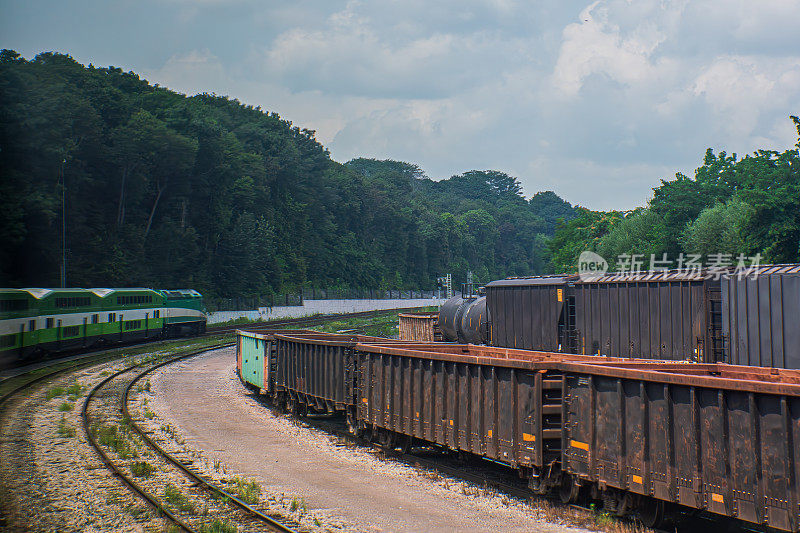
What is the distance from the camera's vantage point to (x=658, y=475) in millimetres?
9531

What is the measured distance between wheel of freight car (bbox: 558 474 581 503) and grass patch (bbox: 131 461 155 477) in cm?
867

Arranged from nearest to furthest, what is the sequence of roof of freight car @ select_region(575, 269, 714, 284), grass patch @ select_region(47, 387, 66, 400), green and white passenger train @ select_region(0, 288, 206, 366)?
roof of freight car @ select_region(575, 269, 714, 284), grass patch @ select_region(47, 387, 66, 400), green and white passenger train @ select_region(0, 288, 206, 366)

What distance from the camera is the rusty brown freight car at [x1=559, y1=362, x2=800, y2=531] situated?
26.6ft

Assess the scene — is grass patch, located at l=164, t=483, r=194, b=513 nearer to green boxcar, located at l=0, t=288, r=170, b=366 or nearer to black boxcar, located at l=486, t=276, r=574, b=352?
black boxcar, located at l=486, t=276, r=574, b=352

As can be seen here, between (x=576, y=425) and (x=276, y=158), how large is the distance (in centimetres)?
9141

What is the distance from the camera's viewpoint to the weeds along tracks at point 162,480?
11.3 metres

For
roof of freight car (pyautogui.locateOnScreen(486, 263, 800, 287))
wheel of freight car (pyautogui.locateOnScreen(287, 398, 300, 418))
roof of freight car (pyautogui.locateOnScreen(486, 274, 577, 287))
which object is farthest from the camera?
roof of freight car (pyautogui.locateOnScreen(486, 274, 577, 287))

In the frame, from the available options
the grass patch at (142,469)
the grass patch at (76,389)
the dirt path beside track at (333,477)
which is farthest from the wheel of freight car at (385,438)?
the grass patch at (76,389)

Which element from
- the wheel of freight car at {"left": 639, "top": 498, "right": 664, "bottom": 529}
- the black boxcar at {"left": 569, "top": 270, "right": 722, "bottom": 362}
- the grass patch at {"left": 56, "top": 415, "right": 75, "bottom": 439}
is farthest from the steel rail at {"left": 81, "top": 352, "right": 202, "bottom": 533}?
the black boxcar at {"left": 569, "top": 270, "right": 722, "bottom": 362}

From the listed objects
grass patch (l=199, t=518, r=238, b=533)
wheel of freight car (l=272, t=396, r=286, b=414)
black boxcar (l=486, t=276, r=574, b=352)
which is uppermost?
black boxcar (l=486, t=276, r=574, b=352)

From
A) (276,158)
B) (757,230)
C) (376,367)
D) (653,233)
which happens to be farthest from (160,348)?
(276,158)

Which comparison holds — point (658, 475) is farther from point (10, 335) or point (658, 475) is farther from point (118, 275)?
point (118, 275)

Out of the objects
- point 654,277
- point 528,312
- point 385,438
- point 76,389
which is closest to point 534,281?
point 528,312

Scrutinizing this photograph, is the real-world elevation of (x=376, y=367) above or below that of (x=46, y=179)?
below
